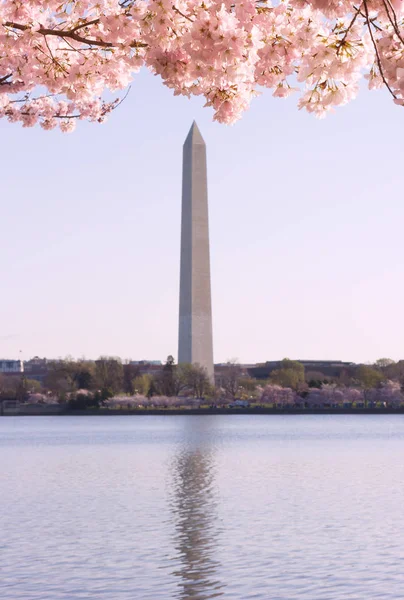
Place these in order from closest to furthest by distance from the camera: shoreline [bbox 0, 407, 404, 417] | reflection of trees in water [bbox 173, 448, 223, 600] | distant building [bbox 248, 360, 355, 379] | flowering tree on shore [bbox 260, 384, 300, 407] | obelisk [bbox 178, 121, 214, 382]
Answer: reflection of trees in water [bbox 173, 448, 223, 600] < obelisk [bbox 178, 121, 214, 382] < shoreline [bbox 0, 407, 404, 417] < flowering tree on shore [bbox 260, 384, 300, 407] < distant building [bbox 248, 360, 355, 379]

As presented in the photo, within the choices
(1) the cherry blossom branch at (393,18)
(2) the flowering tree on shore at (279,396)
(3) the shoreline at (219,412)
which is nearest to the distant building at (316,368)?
(2) the flowering tree on shore at (279,396)

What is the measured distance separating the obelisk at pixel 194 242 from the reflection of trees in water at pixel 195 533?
36.6 metres

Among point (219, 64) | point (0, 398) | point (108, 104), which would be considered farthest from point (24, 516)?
point (0, 398)

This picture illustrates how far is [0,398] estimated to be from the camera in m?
121

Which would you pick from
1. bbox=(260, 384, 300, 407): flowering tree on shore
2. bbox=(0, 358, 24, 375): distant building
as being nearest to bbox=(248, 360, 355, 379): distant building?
bbox=(260, 384, 300, 407): flowering tree on shore

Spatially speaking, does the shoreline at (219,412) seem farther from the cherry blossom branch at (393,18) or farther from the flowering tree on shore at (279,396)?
the cherry blossom branch at (393,18)

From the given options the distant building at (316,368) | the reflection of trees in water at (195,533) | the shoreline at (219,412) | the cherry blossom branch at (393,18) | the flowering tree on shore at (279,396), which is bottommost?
the reflection of trees in water at (195,533)

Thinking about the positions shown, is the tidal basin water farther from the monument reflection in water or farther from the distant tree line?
the distant tree line

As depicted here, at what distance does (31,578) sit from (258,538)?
4.56 m

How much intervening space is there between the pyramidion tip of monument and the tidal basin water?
3413 centimetres

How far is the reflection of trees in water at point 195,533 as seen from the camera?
44.6 feet

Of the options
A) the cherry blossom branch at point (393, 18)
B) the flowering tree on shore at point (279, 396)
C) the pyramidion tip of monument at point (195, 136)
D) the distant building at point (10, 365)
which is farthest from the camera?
the distant building at point (10, 365)

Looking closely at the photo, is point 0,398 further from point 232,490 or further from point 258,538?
point 258,538

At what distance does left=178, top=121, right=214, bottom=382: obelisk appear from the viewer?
6800 cm
